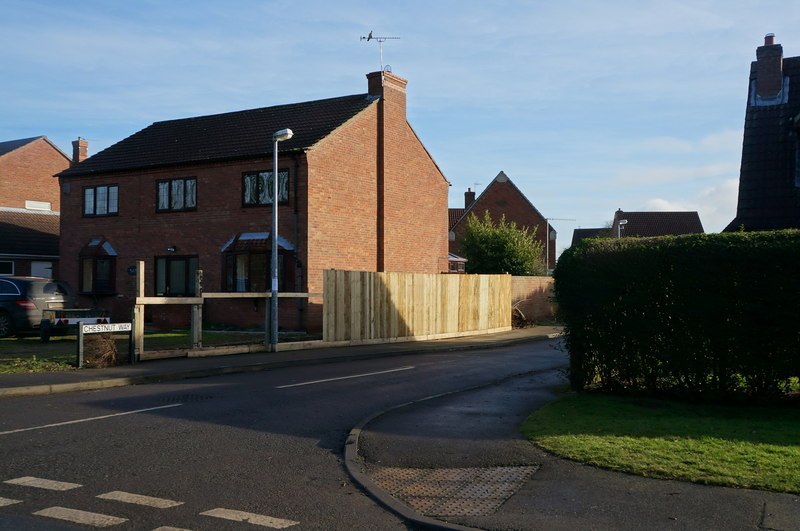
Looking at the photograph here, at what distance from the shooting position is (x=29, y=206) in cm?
4834

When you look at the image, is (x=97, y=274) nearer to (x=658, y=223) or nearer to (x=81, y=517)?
(x=81, y=517)

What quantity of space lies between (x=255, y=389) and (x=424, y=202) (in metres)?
19.4

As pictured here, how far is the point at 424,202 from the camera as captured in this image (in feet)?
104

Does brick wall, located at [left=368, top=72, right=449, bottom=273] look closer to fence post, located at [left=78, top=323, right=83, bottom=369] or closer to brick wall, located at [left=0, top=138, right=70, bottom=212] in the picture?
fence post, located at [left=78, top=323, right=83, bottom=369]

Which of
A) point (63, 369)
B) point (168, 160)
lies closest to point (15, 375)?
point (63, 369)

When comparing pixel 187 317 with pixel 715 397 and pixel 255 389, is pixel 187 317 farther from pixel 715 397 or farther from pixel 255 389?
pixel 715 397

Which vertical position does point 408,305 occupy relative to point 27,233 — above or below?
below

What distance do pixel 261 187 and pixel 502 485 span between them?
71.3ft

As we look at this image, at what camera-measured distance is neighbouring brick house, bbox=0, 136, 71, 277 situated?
36.1 metres

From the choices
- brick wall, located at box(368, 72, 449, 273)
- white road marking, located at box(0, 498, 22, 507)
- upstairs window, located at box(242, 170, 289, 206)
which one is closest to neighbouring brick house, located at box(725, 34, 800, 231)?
brick wall, located at box(368, 72, 449, 273)

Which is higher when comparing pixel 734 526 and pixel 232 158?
pixel 232 158

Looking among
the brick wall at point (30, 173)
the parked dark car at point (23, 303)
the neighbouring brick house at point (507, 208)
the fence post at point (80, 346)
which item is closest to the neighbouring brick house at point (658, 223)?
the neighbouring brick house at point (507, 208)

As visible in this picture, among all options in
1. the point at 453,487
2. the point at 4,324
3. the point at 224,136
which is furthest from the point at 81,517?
the point at 224,136

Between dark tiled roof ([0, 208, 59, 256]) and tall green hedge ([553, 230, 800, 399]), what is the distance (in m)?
32.1
